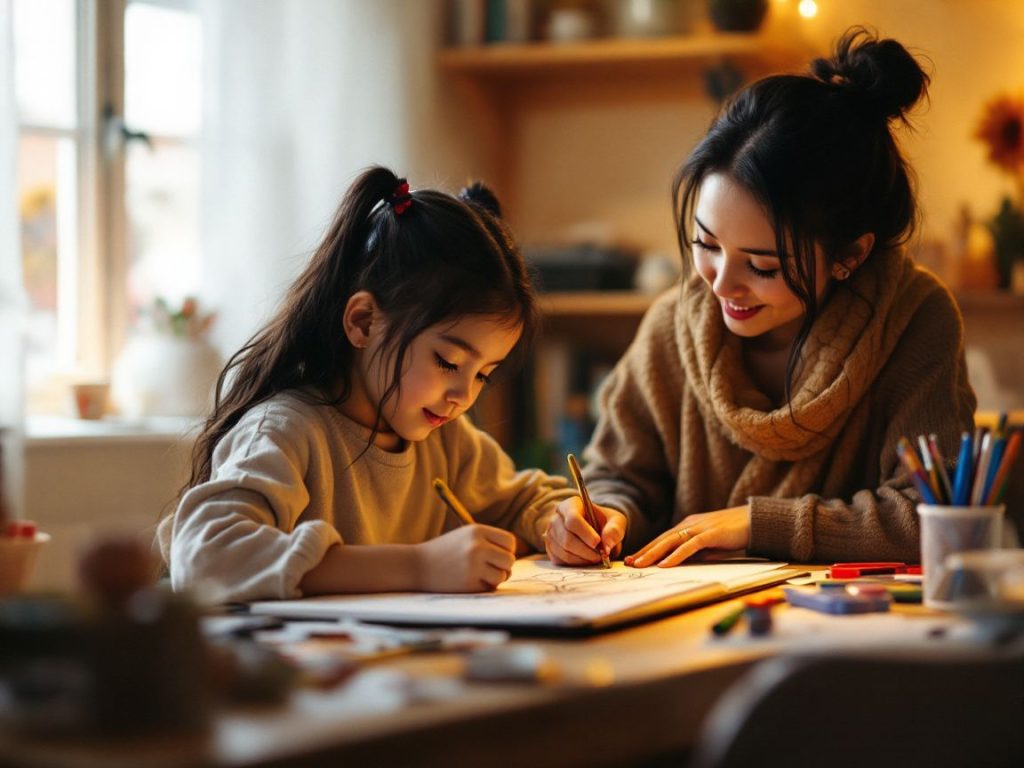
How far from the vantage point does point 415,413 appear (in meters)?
1.45

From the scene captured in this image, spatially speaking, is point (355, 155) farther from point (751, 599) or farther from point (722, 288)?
point (751, 599)

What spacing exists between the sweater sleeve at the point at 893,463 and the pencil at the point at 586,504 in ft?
0.58

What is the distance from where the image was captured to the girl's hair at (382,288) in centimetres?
143

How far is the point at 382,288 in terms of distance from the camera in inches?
57.7

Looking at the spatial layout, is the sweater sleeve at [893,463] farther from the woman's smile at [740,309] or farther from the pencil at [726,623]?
the pencil at [726,623]

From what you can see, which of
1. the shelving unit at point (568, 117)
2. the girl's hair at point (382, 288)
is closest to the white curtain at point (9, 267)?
the girl's hair at point (382, 288)

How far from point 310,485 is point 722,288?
53cm

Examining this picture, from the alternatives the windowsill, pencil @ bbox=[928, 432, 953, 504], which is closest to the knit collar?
pencil @ bbox=[928, 432, 953, 504]

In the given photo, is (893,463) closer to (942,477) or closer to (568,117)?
(942,477)

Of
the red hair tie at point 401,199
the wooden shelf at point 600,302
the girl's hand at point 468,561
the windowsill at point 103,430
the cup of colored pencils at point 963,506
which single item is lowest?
the windowsill at point 103,430

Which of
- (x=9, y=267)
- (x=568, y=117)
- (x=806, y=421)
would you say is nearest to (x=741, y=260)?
(x=806, y=421)

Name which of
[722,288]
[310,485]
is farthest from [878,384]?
[310,485]

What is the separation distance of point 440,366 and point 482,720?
0.72 m

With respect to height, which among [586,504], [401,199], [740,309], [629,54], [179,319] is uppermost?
[629,54]
